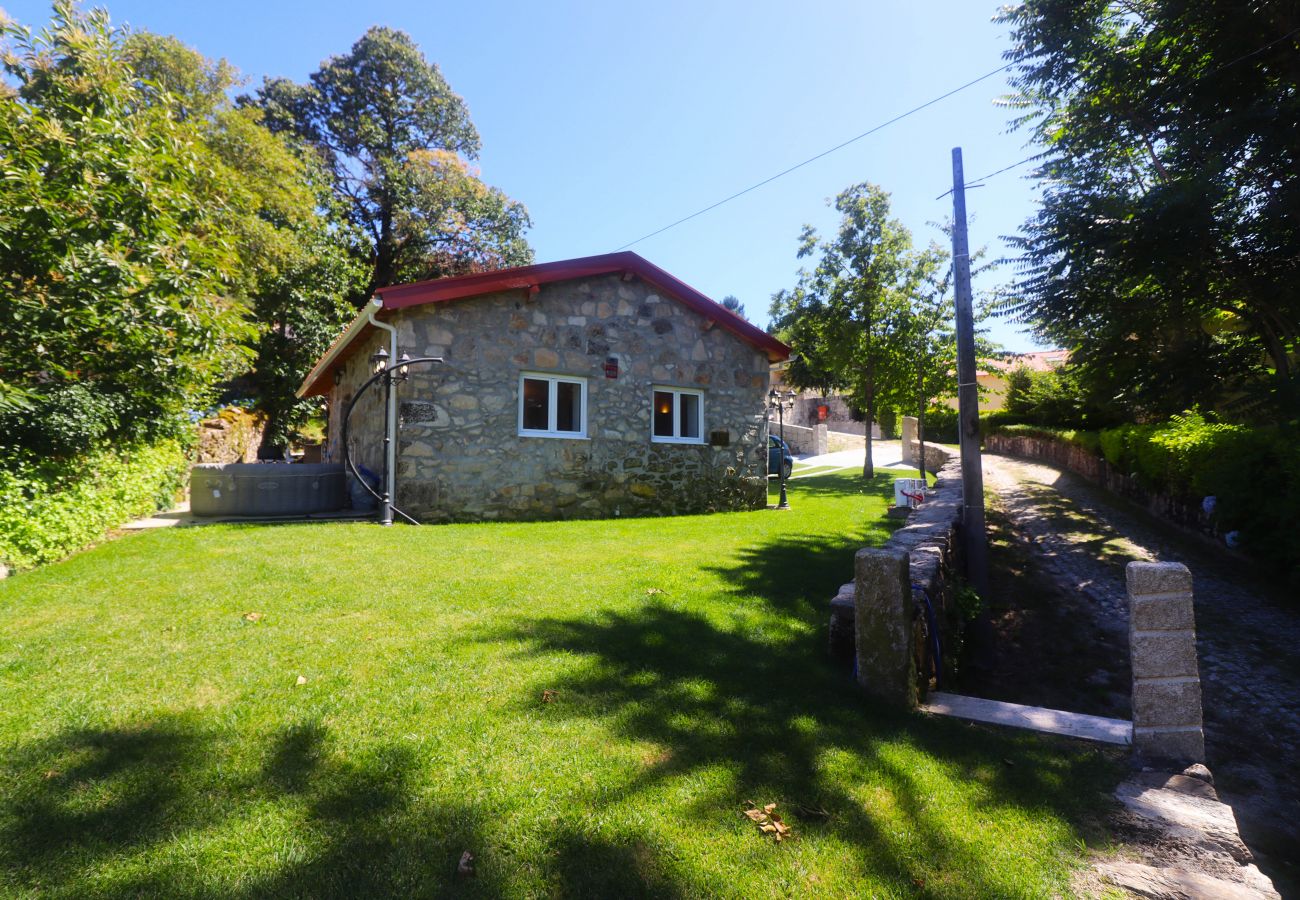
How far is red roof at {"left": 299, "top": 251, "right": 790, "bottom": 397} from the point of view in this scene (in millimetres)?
8398

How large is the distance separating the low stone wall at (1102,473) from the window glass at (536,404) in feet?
31.9

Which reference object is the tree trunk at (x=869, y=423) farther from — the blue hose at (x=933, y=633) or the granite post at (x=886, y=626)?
the granite post at (x=886, y=626)

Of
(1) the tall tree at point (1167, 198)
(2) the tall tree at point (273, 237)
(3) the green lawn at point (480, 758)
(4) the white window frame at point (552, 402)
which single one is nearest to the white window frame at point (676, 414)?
(4) the white window frame at point (552, 402)

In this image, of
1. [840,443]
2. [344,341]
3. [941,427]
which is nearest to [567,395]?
[344,341]

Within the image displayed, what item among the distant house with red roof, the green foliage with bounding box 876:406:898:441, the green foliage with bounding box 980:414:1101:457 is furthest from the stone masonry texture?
the green foliage with bounding box 876:406:898:441

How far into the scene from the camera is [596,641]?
12.6 feet

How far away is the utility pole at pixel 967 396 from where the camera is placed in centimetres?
548

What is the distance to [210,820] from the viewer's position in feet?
6.53

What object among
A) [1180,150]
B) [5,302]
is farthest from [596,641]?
[1180,150]

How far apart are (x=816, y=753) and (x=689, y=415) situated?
893 cm

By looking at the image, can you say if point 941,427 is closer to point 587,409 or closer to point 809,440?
point 809,440

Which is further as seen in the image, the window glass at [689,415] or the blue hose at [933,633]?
the window glass at [689,415]

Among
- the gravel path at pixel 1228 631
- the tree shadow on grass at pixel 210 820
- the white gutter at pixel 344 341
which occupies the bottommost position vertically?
the gravel path at pixel 1228 631

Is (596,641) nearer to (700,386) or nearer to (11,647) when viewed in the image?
(11,647)
